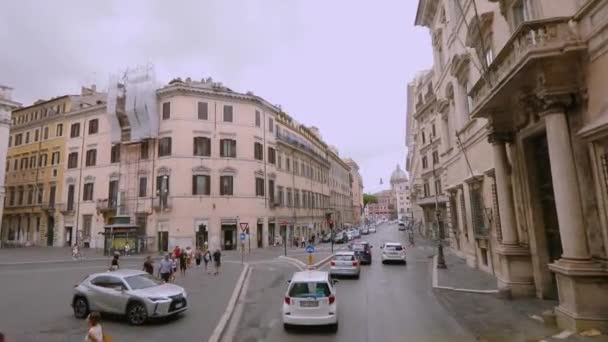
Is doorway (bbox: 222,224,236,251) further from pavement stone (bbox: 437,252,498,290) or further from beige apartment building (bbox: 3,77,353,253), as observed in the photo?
pavement stone (bbox: 437,252,498,290)

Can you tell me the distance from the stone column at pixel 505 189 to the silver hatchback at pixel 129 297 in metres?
11.4

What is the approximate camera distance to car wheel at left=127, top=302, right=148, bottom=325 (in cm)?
1052

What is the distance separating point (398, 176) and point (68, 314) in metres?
168

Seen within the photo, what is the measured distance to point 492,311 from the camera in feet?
35.2

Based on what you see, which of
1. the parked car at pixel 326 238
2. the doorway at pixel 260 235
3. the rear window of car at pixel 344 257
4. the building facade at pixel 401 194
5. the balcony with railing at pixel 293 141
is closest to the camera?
the rear window of car at pixel 344 257

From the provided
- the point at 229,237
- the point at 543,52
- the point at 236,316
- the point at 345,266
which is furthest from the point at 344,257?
the point at 229,237

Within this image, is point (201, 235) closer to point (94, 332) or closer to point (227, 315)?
point (227, 315)

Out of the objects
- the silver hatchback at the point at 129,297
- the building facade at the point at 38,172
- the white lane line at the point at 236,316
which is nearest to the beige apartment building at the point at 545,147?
the white lane line at the point at 236,316

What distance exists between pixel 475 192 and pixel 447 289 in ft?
19.3

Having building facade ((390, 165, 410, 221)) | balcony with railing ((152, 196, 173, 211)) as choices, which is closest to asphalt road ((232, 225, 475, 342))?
balcony with railing ((152, 196, 173, 211))

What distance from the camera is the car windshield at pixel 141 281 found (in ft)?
36.8

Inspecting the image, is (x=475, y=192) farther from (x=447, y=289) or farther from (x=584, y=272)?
(x=584, y=272)

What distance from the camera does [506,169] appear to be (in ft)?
41.8

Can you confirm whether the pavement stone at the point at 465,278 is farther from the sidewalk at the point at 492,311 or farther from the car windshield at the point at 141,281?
the car windshield at the point at 141,281
